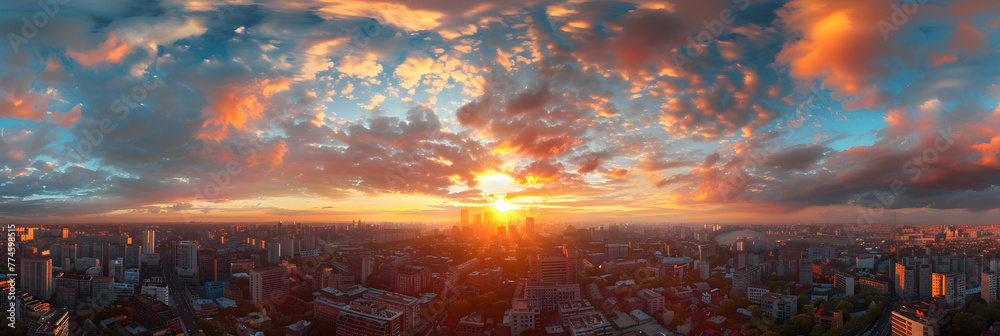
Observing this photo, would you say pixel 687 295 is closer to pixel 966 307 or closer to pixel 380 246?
pixel 966 307

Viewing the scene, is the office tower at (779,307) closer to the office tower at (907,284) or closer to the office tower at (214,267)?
the office tower at (907,284)

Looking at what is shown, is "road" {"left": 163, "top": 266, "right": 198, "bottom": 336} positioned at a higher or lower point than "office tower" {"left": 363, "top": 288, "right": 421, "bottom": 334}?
lower

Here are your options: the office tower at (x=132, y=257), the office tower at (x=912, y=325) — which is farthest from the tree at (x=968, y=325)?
the office tower at (x=132, y=257)

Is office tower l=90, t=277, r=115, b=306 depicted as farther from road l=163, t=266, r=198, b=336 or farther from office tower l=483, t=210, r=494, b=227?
office tower l=483, t=210, r=494, b=227

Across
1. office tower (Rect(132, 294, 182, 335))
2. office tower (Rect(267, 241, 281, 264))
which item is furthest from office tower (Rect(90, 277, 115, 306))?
office tower (Rect(267, 241, 281, 264))

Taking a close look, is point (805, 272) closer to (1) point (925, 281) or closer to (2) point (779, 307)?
(1) point (925, 281)

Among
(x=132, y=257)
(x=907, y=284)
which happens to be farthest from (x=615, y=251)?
(x=132, y=257)
